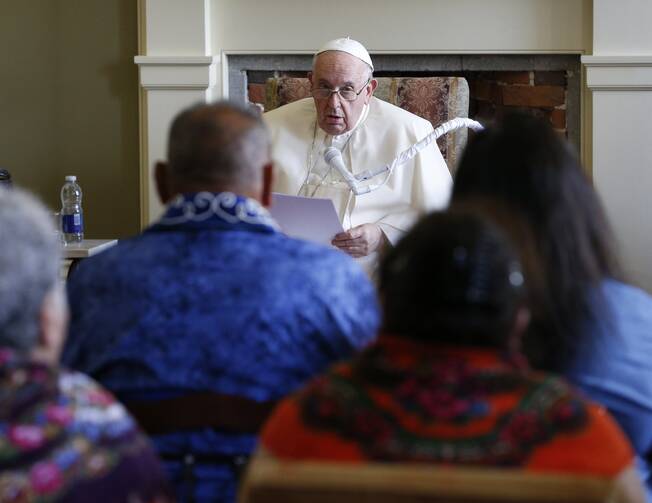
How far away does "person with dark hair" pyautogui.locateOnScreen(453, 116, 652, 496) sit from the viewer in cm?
145

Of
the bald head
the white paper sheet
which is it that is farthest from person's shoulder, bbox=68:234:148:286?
the white paper sheet

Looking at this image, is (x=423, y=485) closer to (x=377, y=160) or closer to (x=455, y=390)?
(x=455, y=390)

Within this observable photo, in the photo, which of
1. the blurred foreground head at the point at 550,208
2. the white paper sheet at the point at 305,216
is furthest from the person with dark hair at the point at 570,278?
the white paper sheet at the point at 305,216

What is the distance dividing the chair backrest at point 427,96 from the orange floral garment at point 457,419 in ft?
9.49

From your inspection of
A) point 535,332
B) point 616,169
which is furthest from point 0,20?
point 535,332

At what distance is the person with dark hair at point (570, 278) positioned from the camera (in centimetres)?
145

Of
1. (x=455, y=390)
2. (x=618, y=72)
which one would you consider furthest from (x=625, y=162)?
(x=455, y=390)

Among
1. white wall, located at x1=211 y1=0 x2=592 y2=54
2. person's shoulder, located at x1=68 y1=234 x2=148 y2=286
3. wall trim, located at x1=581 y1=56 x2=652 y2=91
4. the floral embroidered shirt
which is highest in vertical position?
white wall, located at x1=211 y1=0 x2=592 y2=54

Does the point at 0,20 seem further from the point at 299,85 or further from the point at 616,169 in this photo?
the point at 616,169

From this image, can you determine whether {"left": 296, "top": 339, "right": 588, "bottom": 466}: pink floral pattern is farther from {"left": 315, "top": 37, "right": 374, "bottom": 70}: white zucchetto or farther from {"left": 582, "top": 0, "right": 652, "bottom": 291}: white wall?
{"left": 582, "top": 0, "right": 652, "bottom": 291}: white wall

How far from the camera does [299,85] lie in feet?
13.1

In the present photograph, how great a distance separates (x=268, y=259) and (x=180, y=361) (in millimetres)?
202

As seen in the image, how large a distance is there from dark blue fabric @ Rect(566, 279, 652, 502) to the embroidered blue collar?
52 centimetres

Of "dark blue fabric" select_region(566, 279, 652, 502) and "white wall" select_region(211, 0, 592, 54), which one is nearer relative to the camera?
"dark blue fabric" select_region(566, 279, 652, 502)
